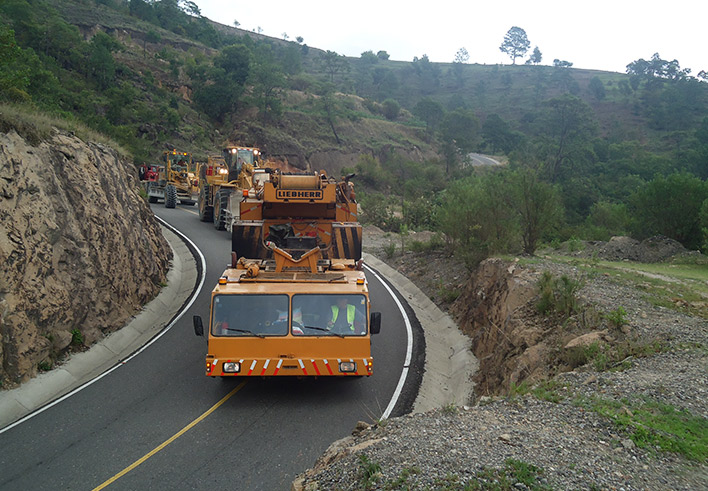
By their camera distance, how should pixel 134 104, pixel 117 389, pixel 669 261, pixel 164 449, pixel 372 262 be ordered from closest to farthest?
pixel 164 449
pixel 117 389
pixel 669 261
pixel 372 262
pixel 134 104

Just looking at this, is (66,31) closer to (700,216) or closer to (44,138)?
(44,138)

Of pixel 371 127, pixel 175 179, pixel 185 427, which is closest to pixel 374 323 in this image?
pixel 185 427

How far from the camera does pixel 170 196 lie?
107ft

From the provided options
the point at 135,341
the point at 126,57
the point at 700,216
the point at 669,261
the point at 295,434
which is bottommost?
the point at 135,341

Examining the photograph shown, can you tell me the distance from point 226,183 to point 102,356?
16.2 m

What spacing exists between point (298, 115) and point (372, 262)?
44.7m

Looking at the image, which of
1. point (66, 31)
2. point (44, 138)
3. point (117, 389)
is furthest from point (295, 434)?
point (66, 31)

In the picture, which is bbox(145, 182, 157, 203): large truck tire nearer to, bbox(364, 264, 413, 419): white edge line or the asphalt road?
bbox(364, 264, 413, 419): white edge line

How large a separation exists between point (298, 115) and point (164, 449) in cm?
5797

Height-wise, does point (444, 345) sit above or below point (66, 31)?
below

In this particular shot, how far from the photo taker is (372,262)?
2109cm

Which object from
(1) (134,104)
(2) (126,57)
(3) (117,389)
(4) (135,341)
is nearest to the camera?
(3) (117,389)

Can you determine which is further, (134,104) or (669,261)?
(134,104)

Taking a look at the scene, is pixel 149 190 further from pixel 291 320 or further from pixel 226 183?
pixel 291 320
